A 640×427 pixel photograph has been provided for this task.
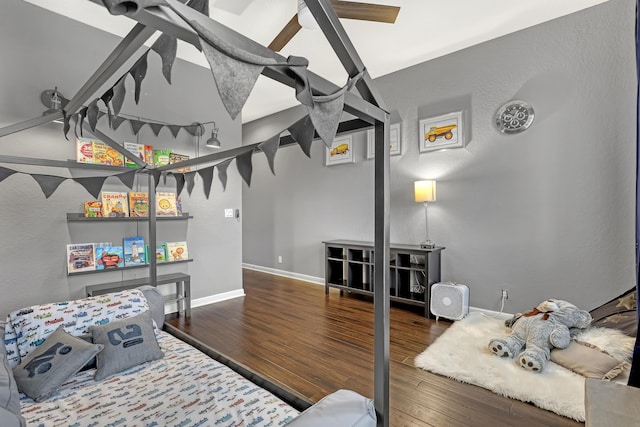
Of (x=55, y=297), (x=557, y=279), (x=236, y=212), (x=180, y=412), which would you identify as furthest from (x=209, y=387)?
(x=557, y=279)

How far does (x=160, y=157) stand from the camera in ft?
10.8

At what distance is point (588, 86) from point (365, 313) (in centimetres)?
320

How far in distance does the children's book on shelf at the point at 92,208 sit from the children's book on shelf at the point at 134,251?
1.23ft

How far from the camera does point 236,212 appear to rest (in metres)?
4.11

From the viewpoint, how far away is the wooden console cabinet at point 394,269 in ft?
11.3

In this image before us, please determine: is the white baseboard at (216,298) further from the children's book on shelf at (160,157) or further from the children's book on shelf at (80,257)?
the children's book on shelf at (160,157)

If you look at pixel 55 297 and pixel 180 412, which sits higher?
pixel 55 297

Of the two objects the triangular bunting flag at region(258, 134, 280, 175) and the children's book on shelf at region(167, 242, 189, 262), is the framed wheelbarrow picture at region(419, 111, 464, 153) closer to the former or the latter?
the triangular bunting flag at region(258, 134, 280, 175)

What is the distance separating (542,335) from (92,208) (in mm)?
4118

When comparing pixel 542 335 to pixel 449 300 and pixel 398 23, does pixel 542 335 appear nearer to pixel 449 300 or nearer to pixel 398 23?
pixel 449 300

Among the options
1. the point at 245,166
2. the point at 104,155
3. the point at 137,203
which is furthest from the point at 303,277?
the point at 245,166

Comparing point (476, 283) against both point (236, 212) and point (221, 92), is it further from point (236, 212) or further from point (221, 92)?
point (221, 92)

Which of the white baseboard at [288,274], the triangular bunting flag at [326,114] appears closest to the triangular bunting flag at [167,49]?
the triangular bunting flag at [326,114]

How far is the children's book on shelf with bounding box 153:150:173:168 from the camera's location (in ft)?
10.7
